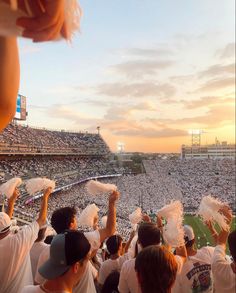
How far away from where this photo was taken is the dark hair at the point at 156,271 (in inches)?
69.6

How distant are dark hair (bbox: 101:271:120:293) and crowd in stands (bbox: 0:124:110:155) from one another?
2402 centimetres

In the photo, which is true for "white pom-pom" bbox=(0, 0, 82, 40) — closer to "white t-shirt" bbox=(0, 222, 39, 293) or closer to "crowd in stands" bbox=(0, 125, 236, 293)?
"crowd in stands" bbox=(0, 125, 236, 293)

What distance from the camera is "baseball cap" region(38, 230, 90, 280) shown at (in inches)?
73.0

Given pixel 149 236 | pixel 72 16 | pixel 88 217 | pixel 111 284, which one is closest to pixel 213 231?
pixel 149 236

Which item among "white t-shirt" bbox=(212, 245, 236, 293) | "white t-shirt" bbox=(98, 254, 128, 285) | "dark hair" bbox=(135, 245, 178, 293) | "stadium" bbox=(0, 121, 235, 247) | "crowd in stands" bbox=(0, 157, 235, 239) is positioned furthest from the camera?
"crowd in stands" bbox=(0, 157, 235, 239)

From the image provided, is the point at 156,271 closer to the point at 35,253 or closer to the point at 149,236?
the point at 149,236

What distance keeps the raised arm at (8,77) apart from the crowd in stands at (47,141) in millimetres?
26069

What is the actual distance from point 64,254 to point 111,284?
157 centimetres

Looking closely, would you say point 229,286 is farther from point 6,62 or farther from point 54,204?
point 54,204

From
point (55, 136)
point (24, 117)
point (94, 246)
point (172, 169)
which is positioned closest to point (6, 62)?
point (94, 246)

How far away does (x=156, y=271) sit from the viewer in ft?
5.85

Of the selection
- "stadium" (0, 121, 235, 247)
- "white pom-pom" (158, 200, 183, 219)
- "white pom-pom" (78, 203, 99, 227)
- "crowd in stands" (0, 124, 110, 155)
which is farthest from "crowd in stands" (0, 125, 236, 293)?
"crowd in stands" (0, 124, 110, 155)

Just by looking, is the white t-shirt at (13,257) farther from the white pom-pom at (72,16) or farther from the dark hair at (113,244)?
the white pom-pom at (72,16)

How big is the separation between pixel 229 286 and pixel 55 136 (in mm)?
50046
